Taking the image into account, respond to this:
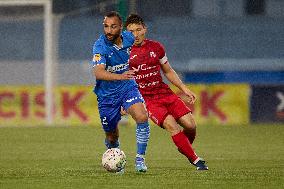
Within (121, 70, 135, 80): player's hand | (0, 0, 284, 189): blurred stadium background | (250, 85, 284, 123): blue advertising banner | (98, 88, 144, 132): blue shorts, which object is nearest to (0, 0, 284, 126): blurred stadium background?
(0, 0, 284, 189): blurred stadium background

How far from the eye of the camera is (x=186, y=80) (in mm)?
27016

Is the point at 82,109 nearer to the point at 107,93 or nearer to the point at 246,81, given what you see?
the point at 246,81

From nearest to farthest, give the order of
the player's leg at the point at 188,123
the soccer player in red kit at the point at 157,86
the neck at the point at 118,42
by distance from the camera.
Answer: the neck at the point at 118,42
the soccer player in red kit at the point at 157,86
the player's leg at the point at 188,123

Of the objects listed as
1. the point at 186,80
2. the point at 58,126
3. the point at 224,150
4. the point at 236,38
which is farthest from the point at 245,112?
the point at 236,38

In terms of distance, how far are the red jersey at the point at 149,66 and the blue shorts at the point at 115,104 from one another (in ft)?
2.68

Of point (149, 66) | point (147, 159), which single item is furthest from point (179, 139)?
point (147, 159)

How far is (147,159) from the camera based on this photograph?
15.0 m

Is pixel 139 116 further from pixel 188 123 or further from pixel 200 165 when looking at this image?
pixel 188 123

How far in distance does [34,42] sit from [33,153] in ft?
81.2

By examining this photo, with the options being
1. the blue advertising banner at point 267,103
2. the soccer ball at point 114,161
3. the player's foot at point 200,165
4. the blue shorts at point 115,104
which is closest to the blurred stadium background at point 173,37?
the blue advertising banner at point 267,103

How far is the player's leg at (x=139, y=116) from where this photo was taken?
12.1 metres

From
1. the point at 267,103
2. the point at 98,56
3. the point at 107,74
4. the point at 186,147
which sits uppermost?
the point at 98,56

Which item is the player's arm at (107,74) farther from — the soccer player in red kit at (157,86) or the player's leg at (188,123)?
the player's leg at (188,123)

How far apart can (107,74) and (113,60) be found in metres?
0.45
